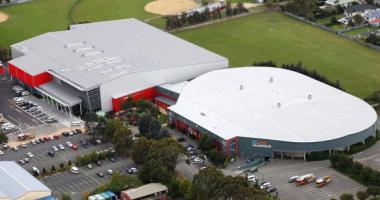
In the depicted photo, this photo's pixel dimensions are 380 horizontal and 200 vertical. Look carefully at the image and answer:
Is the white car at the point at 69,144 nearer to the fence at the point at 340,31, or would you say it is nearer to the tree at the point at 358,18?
the fence at the point at 340,31

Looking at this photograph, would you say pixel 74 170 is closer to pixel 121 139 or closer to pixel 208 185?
pixel 121 139

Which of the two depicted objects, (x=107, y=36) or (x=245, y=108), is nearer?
(x=245, y=108)

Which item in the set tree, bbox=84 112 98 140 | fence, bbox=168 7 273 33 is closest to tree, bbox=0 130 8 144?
tree, bbox=84 112 98 140

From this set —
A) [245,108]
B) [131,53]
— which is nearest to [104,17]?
[131,53]

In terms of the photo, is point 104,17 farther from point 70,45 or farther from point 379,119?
point 379,119

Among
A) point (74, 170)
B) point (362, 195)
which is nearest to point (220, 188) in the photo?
point (362, 195)

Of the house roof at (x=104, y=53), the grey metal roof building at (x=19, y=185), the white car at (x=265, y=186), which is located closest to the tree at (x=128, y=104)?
the house roof at (x=104, y=53)

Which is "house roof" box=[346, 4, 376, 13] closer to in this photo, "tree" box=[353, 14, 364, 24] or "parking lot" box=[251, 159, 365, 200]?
"tree" box=[353, 14, 364, 24]
